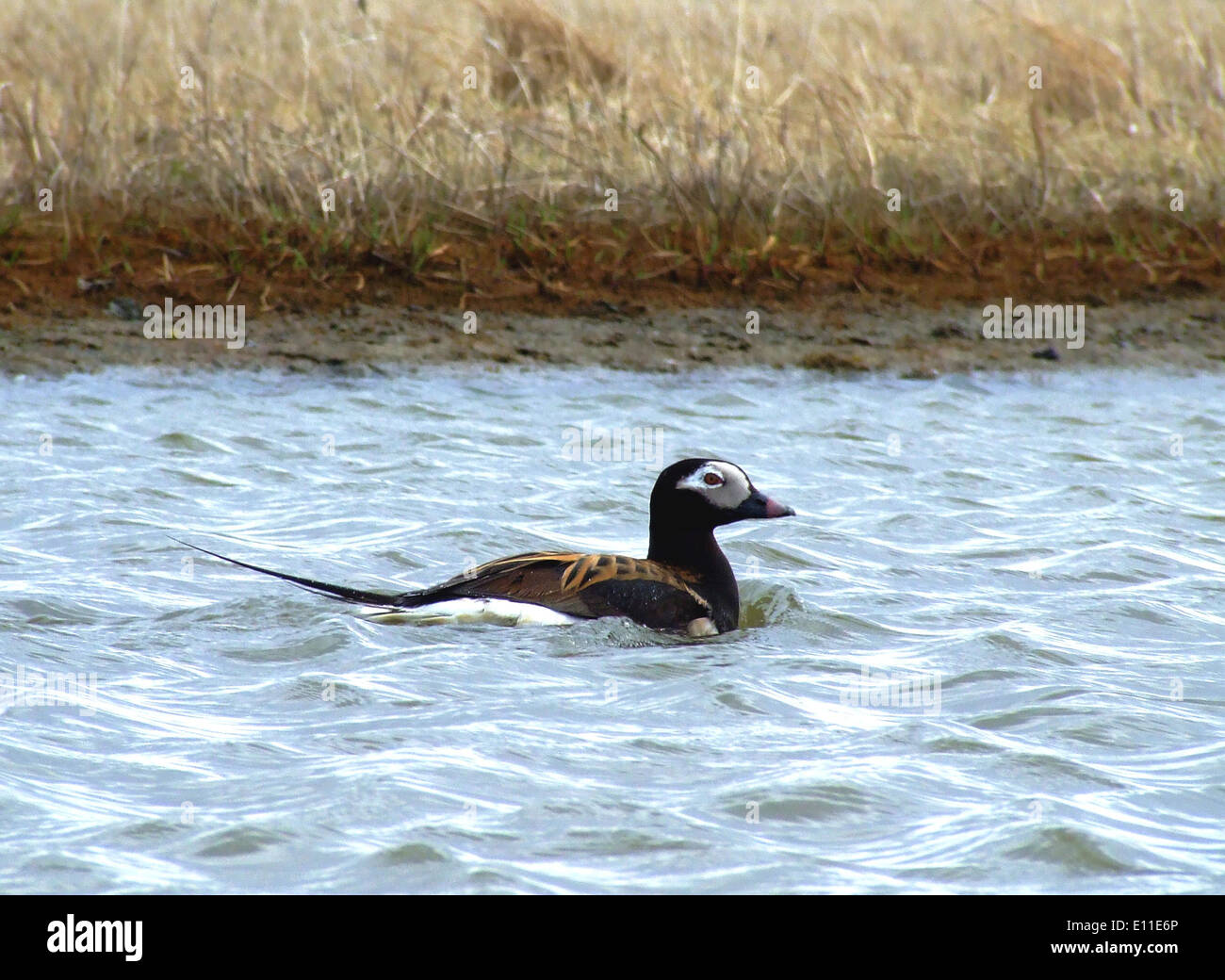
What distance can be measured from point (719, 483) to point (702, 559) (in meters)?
0.31

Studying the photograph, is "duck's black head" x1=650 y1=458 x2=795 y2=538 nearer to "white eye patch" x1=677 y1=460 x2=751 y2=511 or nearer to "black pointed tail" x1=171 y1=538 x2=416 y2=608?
"white eye patch" x1=677 y1=460 x2=751 y2=511

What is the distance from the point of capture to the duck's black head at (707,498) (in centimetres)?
754

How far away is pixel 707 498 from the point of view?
24.8ft

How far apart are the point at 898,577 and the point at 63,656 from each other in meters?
3.45

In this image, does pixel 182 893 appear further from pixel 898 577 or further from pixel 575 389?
pixel 575 389

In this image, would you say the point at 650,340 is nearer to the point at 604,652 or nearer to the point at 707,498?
the point at 707,498

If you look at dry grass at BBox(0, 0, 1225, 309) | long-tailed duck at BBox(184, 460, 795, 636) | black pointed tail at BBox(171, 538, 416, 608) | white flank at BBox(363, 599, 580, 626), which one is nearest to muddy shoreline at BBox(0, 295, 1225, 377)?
dry grass at BBox(0, 0, 1225, 309)

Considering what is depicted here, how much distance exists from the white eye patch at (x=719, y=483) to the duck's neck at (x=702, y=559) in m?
0.16

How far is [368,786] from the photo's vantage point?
5.12 m

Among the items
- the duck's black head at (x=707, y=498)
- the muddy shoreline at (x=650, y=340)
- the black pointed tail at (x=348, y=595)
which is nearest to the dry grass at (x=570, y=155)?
the muddy shoreline at (x=650, y=340)

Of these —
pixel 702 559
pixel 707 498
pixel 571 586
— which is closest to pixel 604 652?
pixel 571 586

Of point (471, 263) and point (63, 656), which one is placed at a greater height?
point (471, 263)

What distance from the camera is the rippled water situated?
482 centimetres

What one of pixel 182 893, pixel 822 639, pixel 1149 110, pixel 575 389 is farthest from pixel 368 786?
pixel 1149 110
